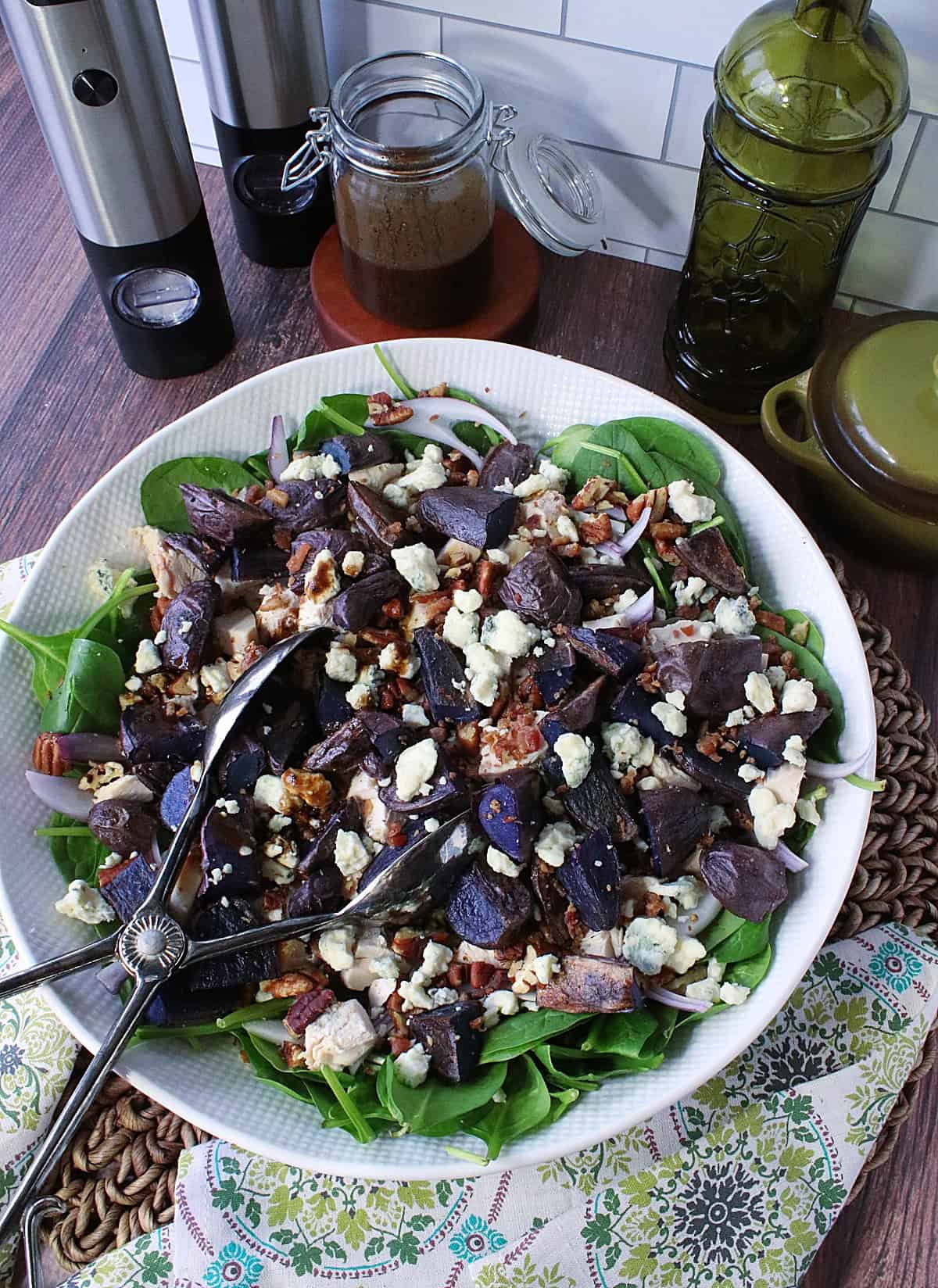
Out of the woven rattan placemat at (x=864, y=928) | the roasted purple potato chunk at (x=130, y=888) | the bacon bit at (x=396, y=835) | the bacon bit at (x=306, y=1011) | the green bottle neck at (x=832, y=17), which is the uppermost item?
the green bottle neck at (x=832, y=17)

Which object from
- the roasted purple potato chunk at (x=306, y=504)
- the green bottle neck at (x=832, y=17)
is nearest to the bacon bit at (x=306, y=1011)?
the roasted purple potato chunk at (x=306, y=504)

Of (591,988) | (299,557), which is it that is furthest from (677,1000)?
(299,557)

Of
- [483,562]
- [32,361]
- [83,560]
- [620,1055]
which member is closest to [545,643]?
[483,562]

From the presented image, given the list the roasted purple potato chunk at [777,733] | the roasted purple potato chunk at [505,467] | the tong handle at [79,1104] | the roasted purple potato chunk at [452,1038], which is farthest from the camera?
the roasted purple potato chunk at [505,467]

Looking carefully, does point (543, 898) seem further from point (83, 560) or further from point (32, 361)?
point (32, 361)

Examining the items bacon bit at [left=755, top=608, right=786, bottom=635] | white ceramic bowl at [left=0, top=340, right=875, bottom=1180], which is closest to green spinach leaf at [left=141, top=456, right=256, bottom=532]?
white ceramic bowl at [left=0, top=340, right=875, bottom=1180]

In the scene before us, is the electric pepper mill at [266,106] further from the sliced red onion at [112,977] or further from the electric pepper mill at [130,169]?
the sliced red onion at [112,977]

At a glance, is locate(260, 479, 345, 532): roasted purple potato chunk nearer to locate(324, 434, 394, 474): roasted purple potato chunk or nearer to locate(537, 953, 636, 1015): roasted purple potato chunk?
locate(324, 434, 394, 474): roasted purple potato chunk
